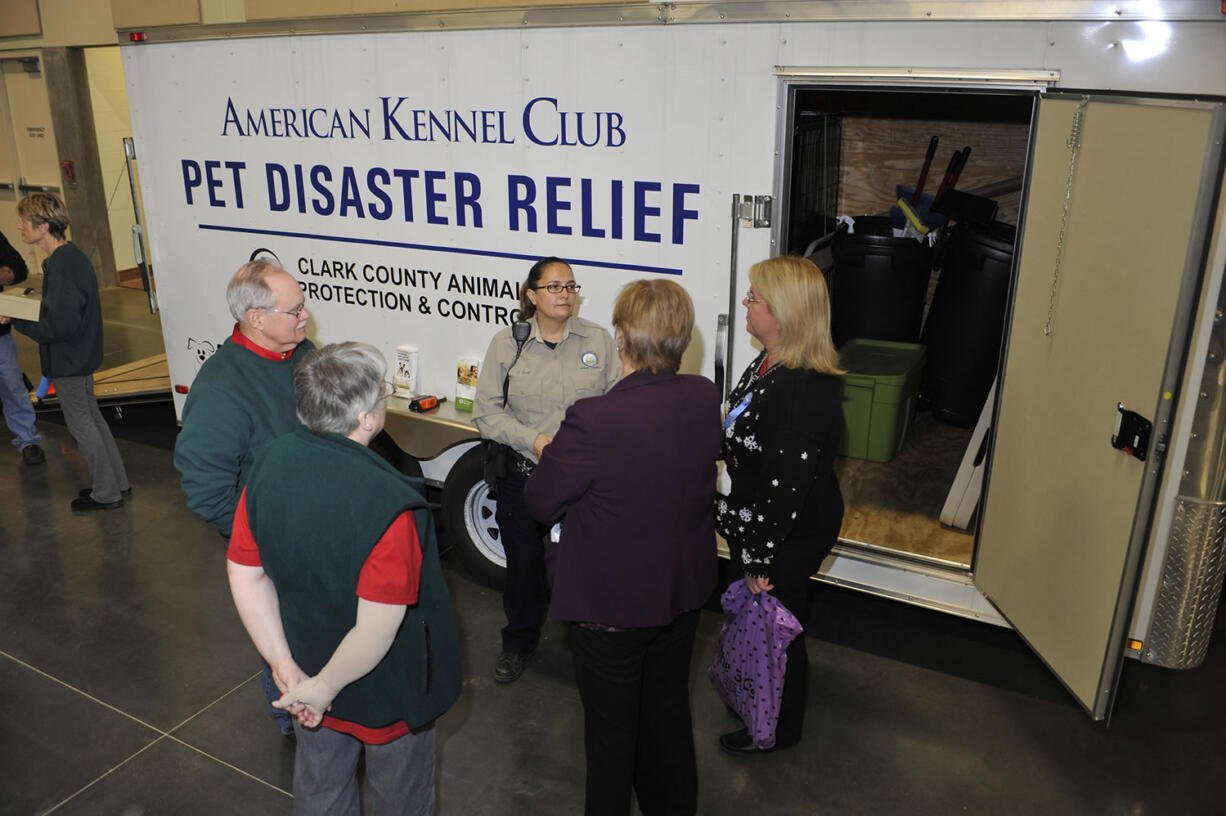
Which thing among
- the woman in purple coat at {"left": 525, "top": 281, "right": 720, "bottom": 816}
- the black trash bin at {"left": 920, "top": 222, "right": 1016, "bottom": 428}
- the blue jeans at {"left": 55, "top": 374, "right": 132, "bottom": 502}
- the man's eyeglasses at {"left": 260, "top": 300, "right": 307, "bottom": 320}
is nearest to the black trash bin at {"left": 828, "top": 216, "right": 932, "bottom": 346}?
the black trash bin at {"left": 920, "top": 222, "right": 1016, "bottom": 428}

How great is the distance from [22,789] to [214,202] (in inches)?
114

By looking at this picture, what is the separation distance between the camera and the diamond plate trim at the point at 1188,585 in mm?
2973

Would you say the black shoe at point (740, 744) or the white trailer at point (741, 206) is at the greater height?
the white trailer at point (741, 206)

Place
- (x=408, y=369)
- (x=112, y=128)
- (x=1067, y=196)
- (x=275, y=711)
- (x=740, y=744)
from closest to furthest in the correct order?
(x=1067, y=196) < (x=740, y=744) < (x=275, y=711) < (x=408, y=369) < (x=112, y=128)

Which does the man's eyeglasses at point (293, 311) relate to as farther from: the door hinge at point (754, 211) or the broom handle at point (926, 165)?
the broom handle at point (926, 165)

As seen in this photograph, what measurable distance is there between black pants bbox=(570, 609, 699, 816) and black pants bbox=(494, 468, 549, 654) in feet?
3.28

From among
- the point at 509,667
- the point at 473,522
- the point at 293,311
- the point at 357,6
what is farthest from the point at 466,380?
the point at 357,6

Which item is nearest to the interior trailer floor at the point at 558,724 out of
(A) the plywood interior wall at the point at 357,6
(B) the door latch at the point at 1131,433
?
(B) the door latch at the point at 1131,433

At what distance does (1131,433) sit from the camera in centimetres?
274

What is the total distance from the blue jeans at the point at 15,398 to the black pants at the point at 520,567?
3.90 metres

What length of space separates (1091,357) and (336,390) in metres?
2.24

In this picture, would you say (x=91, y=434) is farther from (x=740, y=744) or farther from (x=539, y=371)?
(x=740, y=744)

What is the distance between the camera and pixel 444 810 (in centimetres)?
306

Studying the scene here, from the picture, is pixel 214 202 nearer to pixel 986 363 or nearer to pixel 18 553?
pixel 18 553
